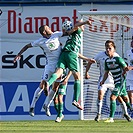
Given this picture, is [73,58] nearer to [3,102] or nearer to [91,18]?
[91,18]

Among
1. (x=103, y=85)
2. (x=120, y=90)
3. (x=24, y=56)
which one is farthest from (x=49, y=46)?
(x=24, y=56)

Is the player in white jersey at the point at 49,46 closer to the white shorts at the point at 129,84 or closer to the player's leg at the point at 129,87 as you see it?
the player's leg at the point at 129,87

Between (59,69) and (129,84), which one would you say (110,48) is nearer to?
(59,69)

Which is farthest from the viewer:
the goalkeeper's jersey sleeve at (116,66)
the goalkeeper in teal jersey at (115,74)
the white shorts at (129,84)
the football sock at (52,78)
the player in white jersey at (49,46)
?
the white shorts at (129,84)

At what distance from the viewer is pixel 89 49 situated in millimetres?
18141

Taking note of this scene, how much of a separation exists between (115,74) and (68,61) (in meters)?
1.68

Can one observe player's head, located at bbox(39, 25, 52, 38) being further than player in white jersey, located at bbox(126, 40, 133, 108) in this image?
No

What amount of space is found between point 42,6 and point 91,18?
142 cm

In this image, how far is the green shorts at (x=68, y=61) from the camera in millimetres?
15047

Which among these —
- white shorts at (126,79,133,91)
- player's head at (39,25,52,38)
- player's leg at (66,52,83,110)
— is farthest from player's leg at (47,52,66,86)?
white shorts at (126,79,133,91)

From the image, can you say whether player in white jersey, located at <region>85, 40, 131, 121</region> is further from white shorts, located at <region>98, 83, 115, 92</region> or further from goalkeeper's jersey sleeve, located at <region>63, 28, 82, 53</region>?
goalkeeper's jersey sleeve, located at <region>63, 28, 82, 53</region>

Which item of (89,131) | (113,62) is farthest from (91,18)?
(89,131)

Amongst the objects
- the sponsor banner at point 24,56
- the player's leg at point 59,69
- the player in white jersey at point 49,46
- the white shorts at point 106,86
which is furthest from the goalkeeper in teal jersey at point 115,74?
the sponsor banner at point 24,56

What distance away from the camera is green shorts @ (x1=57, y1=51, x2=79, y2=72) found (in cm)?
1505
